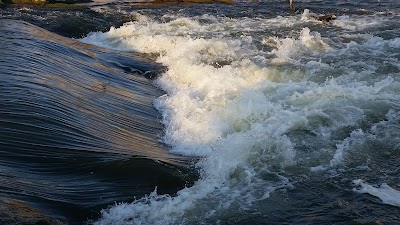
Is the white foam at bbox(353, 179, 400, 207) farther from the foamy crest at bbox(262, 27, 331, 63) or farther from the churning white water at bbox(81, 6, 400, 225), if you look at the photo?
the foamy crest at bbox(262, 27, 331, 63)

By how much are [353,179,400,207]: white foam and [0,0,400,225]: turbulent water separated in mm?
27

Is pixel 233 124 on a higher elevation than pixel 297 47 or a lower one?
lower

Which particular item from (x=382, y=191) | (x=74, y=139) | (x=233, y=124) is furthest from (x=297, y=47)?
(x=74, y=139)

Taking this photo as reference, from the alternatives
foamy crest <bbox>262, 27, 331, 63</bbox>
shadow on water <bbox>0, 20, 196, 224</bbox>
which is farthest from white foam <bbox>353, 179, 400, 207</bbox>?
foamy crest <bbox>262, 27, 331, 63</bbox>

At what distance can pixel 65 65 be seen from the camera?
11.7 meters

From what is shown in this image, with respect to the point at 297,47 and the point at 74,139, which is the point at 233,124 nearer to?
the point at 74,139

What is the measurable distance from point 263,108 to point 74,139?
413 centimetres

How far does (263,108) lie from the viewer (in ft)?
32.7

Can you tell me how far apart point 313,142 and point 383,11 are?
653 inches

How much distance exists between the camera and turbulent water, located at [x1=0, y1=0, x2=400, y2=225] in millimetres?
6316

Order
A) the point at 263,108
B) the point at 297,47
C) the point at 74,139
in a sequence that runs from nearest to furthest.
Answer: the point at 74,139, the point at 263,108, the point at 297,47

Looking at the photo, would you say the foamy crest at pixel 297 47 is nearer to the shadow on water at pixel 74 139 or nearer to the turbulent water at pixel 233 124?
the turbulent water at pixel 233 124

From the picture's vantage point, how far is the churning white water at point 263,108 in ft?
21.9

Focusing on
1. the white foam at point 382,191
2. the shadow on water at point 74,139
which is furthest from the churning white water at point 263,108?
the shadow on water at point 74,139
